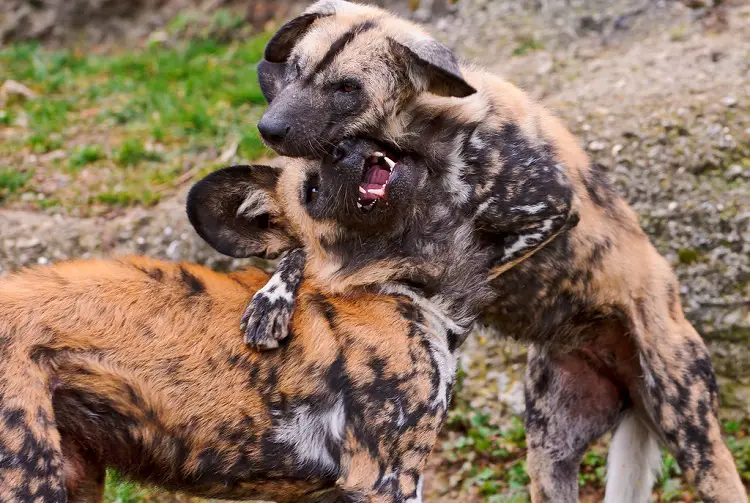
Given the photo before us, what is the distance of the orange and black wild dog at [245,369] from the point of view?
2.82m

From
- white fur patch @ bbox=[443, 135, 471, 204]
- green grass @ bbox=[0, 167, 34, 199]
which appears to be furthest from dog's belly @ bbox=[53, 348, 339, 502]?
green grass @ bbox=[0, 167, 34, 199]

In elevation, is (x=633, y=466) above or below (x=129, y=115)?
above

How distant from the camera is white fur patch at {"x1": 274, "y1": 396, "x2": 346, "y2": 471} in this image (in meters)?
3.14

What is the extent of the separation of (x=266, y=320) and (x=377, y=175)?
75 cm

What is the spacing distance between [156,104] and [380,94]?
11.9ft

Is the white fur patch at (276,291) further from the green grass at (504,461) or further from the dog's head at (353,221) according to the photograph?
the green grass at (504,461)

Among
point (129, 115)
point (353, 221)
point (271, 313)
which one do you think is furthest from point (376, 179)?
point (129, 115)

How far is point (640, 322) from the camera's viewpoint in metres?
3.89

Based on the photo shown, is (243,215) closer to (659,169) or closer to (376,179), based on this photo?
(376,179)

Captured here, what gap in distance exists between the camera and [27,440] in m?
2.61

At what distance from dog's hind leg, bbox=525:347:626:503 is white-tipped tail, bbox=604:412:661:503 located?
13 cm

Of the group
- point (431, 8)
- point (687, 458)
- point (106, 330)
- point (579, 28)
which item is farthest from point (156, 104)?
point (687, 458)

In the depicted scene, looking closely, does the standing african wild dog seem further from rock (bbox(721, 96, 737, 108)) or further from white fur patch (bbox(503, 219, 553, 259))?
rock (bbox(721, 96, 737, 108))

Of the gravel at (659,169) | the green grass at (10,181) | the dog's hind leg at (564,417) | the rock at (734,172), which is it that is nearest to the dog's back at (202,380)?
the dog's hind leg at (564,417)
